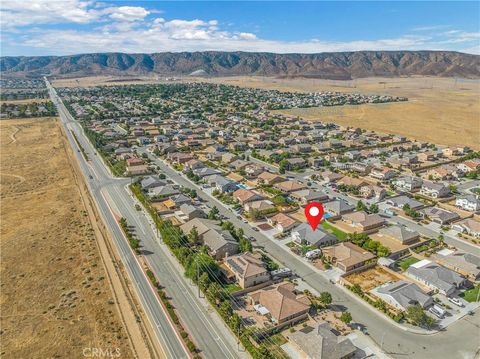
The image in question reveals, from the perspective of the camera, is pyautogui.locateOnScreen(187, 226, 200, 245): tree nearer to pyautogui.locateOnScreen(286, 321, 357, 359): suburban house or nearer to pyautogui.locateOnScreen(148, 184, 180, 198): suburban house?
pyautogui.locateOnScreen(148, 184, 180, 198): suburban house

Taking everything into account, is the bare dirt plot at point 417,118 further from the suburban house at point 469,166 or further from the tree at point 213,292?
the tree at point 213,292

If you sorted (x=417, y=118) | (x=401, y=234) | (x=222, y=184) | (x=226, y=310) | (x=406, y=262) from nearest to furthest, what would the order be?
1. (x=226, y=310)
2. (x=406, y=262)
3. (x=401, y=234)
4. (x=222, y=184)
5. (x=417, y=118)

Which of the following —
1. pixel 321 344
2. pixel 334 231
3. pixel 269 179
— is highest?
pixel 269 179

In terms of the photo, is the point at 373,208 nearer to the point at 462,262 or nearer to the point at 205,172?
the point at 462,262

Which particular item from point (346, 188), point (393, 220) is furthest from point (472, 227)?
point (346, 188)

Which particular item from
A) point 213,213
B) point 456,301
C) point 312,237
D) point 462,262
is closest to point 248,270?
point 312,237

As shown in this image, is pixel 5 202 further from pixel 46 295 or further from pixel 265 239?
pixel 265 239
